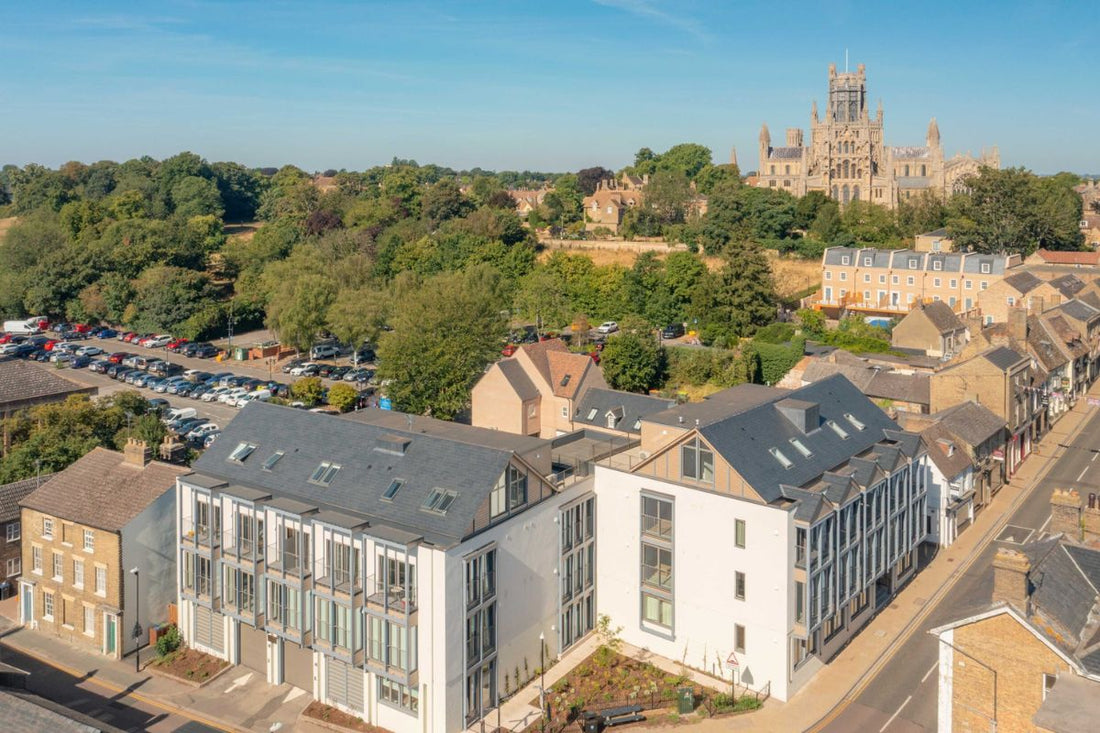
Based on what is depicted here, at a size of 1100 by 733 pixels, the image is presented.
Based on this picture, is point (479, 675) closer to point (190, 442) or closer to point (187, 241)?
point (190, 442)

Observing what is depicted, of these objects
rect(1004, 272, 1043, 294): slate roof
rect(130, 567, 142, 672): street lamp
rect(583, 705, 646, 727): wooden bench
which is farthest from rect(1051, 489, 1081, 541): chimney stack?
rect(1004, 272, 1043, 294): slate roof

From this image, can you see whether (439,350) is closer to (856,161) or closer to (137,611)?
(137,611)

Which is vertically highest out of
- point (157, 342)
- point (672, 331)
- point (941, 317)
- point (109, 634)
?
point (941, 317)

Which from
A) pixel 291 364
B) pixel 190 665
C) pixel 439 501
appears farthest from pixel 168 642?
pixel 291 364

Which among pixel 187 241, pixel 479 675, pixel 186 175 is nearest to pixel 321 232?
pixel 187 241

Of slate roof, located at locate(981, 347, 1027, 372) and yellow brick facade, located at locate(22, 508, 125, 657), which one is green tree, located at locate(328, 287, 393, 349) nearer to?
yellow brick facade, located at locate(22, 508, 125, 657)

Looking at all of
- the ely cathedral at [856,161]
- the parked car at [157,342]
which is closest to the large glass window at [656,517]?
the parked car at [157,342]
